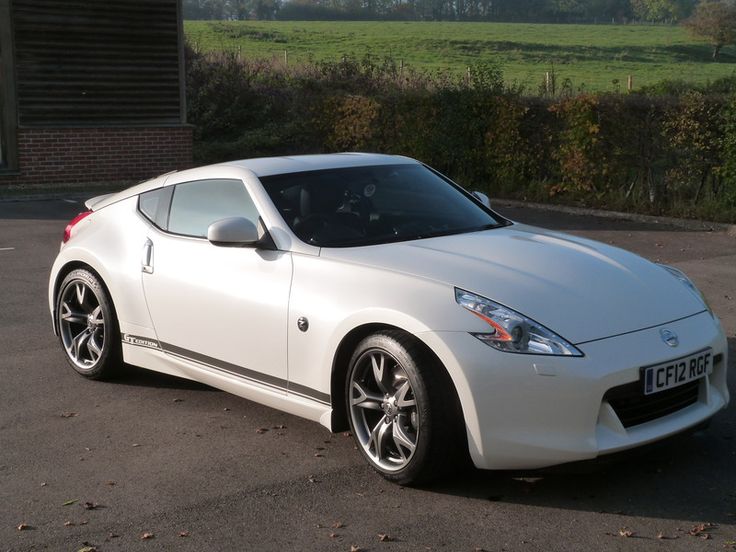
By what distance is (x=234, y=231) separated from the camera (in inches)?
223

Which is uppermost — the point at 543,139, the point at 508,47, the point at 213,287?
the point at 508,47

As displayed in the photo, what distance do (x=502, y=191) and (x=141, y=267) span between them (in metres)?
11.6

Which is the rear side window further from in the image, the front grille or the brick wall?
the brick wall

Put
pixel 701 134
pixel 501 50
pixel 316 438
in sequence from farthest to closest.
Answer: pixel 501 50, pixel 701 134, pixel 316 438

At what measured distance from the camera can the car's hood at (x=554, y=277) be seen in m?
4.82

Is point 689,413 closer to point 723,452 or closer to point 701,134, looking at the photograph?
point 723,452

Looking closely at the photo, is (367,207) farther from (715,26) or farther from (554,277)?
(715,26)

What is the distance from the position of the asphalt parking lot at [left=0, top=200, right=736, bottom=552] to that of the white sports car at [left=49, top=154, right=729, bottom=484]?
0.24 meters

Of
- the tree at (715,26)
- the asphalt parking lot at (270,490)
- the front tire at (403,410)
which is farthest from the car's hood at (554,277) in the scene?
the tree at (715,26)

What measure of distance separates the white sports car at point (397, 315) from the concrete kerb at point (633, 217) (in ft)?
26.5

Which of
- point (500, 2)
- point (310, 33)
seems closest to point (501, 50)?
point (310, 33)

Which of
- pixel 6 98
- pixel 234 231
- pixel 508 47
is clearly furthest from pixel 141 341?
pixel 508 47

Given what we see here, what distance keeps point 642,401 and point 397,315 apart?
1198 mm

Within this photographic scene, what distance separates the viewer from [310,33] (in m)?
70.8
